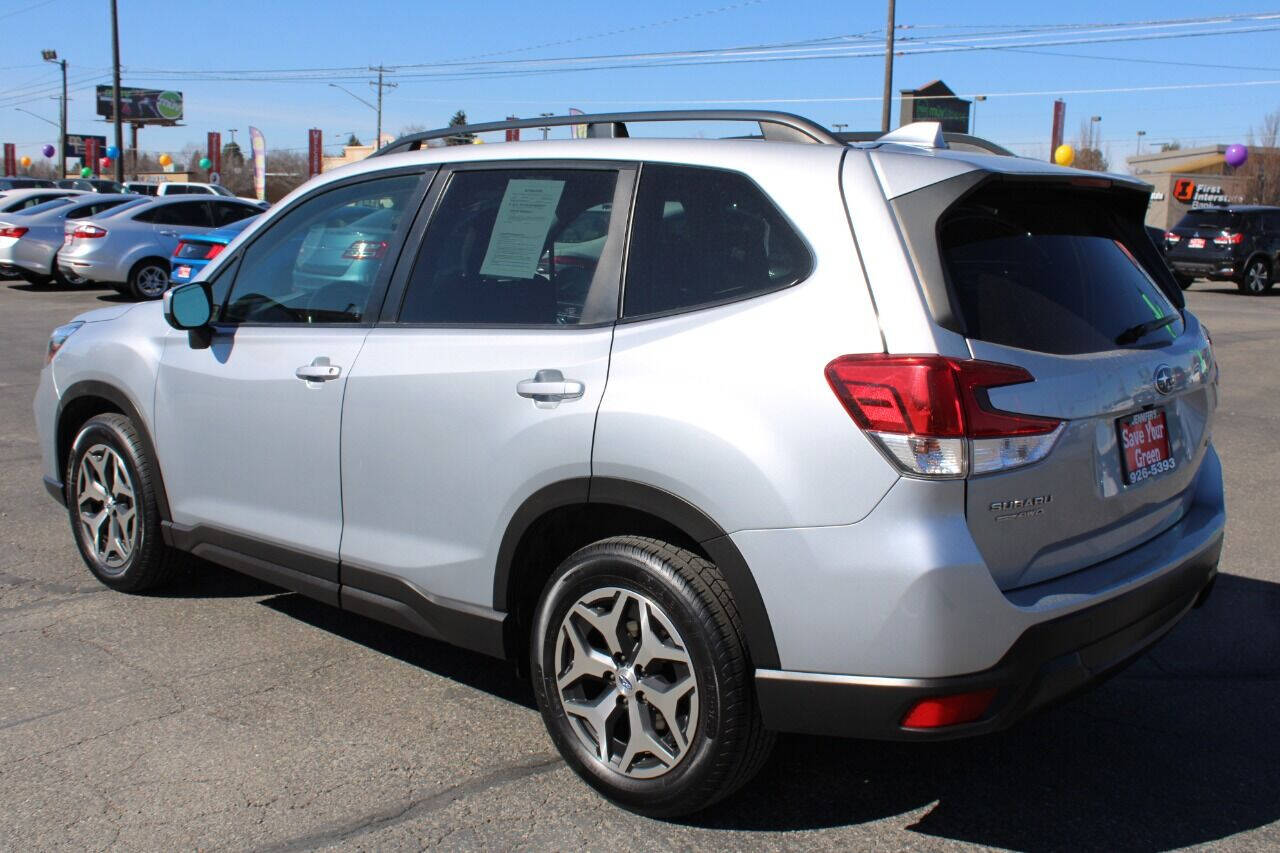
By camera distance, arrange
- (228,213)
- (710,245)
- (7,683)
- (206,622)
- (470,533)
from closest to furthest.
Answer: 1. (710,245)
2. (470,533)
3. (7,683)
4. (206,622)
5. (228,213)

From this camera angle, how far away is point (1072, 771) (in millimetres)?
3580

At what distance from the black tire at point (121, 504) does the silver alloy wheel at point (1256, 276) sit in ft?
80.2

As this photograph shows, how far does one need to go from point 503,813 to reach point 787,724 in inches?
34.0

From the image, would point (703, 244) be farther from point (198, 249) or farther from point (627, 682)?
point (198, 249)

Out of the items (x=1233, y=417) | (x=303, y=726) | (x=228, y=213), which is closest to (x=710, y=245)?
(x=303, y=726)

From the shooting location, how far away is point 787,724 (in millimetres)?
2961

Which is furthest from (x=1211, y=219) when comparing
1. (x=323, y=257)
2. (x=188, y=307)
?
(x=188, y=307)

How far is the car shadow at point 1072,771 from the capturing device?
3.26m

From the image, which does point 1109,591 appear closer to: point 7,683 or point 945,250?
point 945,250

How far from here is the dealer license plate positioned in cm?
312

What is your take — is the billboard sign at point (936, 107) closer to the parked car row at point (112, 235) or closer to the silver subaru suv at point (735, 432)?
the parked car row at point (112, 235)

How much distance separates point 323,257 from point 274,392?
1.74ft

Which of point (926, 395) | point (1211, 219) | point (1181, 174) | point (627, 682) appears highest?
point (1181, 174)

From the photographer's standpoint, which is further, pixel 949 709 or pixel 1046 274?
pixel 1046 274
